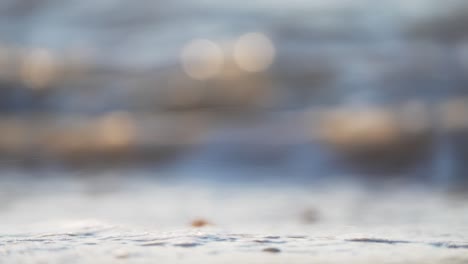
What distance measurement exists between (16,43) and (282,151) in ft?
10.7

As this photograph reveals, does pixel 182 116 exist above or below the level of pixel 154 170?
above

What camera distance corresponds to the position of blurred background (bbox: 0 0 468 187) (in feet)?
16.0

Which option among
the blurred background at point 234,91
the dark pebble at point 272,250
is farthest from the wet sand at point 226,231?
the blurred background at point 234,91

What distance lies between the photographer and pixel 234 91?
6707 mm

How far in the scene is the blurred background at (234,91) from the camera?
4863 mm

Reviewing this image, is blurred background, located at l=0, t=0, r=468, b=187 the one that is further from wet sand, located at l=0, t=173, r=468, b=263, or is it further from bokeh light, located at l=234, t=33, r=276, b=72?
wet sand, located at l=0, t=173, r=468, b=263

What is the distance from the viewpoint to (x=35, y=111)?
6.51 meters

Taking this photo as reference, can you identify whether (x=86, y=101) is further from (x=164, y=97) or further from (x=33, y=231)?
(x=33, y=231)

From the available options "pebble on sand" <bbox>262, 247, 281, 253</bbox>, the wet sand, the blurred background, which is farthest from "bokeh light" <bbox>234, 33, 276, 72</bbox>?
"pebble on sand" <bbox>262, 247, 281, 253</bbox>

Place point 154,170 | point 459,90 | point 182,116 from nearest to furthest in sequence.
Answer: point 154,170 < point 459,90 < point 182,116

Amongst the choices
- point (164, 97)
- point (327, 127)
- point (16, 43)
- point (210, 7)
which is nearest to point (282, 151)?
point (327, 127)

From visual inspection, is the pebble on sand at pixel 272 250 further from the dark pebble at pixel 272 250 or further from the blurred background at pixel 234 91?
the blurred background at pixel 234 91

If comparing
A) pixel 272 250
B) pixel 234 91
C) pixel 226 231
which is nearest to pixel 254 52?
pixel 234 91

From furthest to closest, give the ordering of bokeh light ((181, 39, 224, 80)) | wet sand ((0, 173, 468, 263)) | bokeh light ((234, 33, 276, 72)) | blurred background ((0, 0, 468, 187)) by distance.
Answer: bokeh light ((181, 39, 224, 80)) → bokeh light ((234, 33, 276, 72)) → blurred background ((0, 0, 468, 187)) → wet sand ((0, 173, 468, 263))
